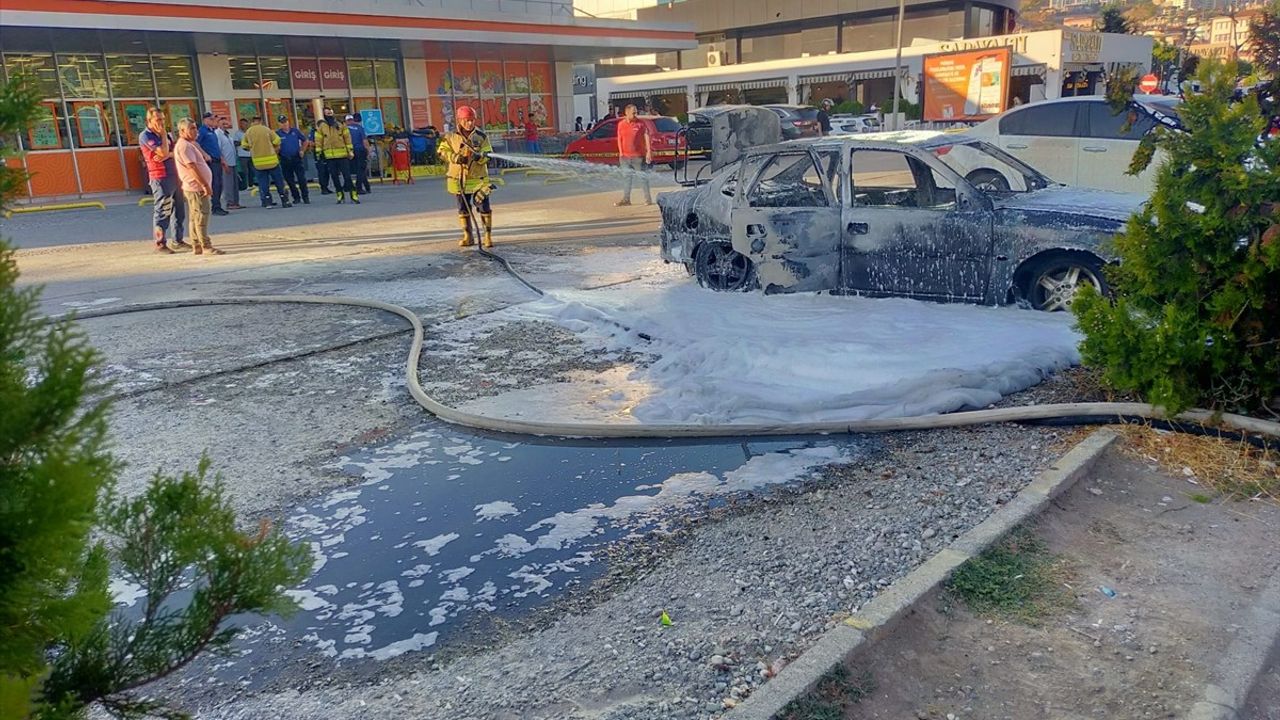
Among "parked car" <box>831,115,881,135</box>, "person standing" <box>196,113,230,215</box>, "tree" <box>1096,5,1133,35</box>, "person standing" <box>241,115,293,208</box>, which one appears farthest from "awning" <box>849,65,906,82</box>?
"person standing" <box>196,113,230,215</box>

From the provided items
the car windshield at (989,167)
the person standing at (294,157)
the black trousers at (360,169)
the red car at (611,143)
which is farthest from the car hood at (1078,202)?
the red car at (611,143)

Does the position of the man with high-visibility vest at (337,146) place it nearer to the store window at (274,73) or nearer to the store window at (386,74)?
the store window at (274,73)

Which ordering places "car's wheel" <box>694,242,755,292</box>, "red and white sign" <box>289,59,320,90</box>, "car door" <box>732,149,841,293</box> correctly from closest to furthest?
1. "car door" <box>732,149,841,293</box>
2. "car's wheel" <box>694,242,755,292</box>
3. "red and white sign" <box>289,59,320,90</box>

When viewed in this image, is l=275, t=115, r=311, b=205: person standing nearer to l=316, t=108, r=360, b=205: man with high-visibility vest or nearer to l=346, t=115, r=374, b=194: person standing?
l=316, t=108, r=360, b=205: man with high-visibility vest

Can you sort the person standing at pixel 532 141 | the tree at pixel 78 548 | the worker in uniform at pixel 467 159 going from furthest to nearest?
the person standing at pixel 532 141 < the worker in uniform at pixel 467 159 < the tree at pixel 78 548

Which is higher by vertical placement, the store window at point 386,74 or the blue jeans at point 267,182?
the store window at point 386,74

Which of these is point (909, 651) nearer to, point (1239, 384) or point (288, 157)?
point (1239, 384)

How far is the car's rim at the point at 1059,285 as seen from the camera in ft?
23.7

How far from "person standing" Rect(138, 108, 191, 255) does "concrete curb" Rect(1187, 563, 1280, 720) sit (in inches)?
527

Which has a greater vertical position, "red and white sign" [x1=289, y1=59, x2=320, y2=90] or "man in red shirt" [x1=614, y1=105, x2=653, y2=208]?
"red and white sign" [x1=289, y1=59, x2=320, y2=90]

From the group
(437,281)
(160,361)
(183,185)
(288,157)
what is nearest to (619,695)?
(160,361)

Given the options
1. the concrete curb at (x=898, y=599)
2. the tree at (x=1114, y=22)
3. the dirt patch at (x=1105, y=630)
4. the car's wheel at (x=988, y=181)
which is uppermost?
the tree at (x=1114, y=22)

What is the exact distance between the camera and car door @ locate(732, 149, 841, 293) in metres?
8.24

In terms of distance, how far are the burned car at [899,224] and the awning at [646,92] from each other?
4787cm
